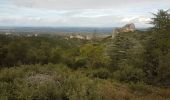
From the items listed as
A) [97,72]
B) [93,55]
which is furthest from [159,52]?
[93,55]

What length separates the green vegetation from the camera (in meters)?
9.46

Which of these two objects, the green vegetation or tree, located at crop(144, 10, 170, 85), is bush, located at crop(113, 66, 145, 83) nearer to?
the green vegetation

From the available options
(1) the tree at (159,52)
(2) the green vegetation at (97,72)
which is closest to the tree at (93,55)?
(2) the green vegetation at (97,72)

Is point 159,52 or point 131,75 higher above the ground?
point 159,52

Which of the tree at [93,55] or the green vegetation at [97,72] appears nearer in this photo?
the green vegetation at [97,72]

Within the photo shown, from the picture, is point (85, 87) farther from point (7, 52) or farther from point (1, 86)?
point (7, 52)

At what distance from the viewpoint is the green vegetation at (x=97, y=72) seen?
946 centimetres

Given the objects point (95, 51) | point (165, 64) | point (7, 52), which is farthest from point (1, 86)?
point (95, 51)

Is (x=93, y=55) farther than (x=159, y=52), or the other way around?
(x=93, y=55)

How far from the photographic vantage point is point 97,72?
2697cm

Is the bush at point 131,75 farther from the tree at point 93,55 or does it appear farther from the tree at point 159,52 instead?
the tree at point 93,55

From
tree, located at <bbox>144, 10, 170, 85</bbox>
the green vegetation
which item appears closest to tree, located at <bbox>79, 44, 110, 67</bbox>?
the green vegetation

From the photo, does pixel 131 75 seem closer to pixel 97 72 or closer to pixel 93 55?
pixel 97 72

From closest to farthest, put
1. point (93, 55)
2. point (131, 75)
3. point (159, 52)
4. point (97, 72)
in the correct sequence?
1. point (159, 52)
2. point (131, 75)
3. point (97, 72)
4. point (93, 55)
